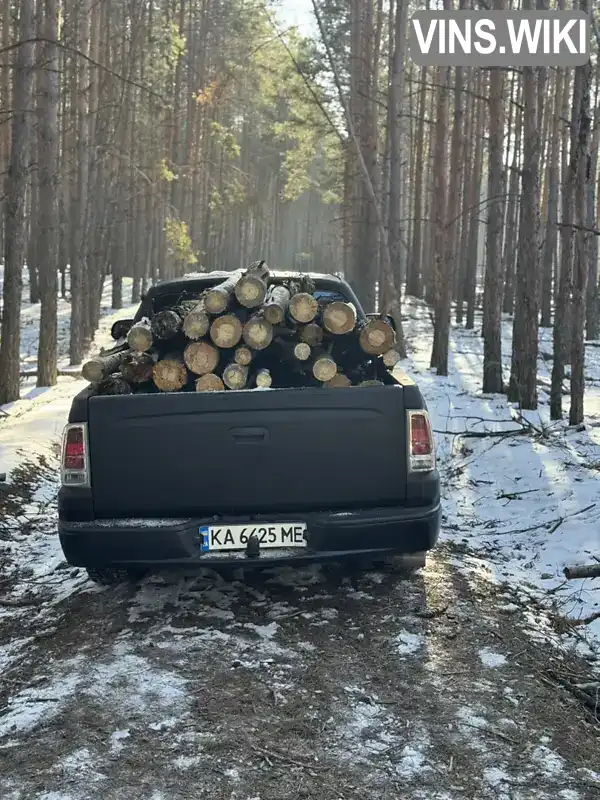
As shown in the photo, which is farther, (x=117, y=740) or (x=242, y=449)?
(x=242, y=449)

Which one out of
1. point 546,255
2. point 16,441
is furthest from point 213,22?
point 16,441

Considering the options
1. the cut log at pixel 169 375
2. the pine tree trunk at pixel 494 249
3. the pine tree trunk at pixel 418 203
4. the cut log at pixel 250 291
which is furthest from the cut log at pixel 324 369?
the pine tree trunk at pixel 418 203

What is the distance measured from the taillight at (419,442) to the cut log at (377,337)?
766 millimetres

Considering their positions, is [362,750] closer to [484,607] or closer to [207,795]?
[207,795]

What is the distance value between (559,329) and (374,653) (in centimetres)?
943

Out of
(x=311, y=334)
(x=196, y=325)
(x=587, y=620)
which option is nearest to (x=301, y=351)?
(x=311, y=334)

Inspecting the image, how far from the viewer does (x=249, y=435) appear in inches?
172

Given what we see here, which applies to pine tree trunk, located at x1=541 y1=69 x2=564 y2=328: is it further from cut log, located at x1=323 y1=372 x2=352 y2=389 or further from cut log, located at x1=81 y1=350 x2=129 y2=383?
cut log, located at x1=81 y1=350 x2=129 y2=383

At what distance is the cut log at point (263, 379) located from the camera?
16.1 feet

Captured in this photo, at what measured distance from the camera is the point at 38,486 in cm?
786

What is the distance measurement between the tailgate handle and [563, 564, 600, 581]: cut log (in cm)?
205

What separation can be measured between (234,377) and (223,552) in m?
1.09

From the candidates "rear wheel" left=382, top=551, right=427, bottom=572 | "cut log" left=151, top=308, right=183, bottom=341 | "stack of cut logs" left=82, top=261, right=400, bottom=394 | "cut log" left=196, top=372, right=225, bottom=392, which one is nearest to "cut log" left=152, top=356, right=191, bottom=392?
"stack of cut logs" left=82, top=261, right=400, bottom=394

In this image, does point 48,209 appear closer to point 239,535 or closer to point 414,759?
point 239,535
